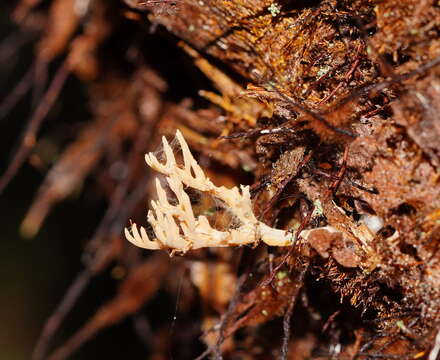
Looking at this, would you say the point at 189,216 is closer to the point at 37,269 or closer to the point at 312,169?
the point at 312,169

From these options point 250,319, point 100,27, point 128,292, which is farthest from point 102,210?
point 250,319

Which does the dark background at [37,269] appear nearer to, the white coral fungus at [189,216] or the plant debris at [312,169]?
the plant debris at [312,169]

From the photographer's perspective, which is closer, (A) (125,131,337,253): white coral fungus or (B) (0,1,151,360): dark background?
(A) (125,131,337,253): white coral fungus

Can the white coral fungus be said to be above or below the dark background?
above

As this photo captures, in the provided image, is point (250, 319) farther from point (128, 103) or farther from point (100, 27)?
point (100, 27)

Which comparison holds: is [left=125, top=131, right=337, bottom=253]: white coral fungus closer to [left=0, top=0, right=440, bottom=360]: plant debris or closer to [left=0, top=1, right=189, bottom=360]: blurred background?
→ [left=0, top=0, right=440, bottom=360]: plant debris

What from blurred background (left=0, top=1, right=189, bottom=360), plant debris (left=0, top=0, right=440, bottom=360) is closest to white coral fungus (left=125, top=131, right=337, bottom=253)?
plant debris (left=0, top=0, right=440, bottom=360)

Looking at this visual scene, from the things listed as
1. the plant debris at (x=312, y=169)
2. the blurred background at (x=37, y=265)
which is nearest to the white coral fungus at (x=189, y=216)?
the plant debris at (x=312, y=169)

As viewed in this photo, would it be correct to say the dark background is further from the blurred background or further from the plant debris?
the plant debris
